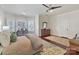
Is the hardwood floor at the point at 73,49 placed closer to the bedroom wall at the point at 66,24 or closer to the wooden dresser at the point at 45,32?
the bedroom wall at the point at 66,24

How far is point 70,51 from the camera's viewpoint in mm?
1689

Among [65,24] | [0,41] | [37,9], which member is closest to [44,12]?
[37,9]

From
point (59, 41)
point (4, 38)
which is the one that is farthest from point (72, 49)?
point (4, 38)

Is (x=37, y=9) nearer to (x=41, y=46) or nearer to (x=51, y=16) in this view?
(x=51, y=16)

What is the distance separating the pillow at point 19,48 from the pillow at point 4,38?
0.21ft

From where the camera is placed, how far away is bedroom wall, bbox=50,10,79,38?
5.53 feet

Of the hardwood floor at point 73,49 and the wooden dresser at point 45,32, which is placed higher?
the wooden dresser at point 45,32

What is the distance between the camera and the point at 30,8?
1717 mm

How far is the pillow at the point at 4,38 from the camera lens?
1626mm

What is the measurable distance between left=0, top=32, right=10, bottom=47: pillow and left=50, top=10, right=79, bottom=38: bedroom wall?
2.36 ft

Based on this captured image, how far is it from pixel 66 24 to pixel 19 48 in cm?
83

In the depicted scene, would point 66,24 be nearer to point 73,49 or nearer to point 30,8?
point 73,49

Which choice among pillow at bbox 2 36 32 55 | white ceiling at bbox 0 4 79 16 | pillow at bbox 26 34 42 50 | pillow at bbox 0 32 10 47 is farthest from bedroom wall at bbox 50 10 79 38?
pillow at bbox 0 32 10 47

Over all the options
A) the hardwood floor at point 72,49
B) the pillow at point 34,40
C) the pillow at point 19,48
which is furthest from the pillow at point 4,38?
the hardwood floor at point 72,49
